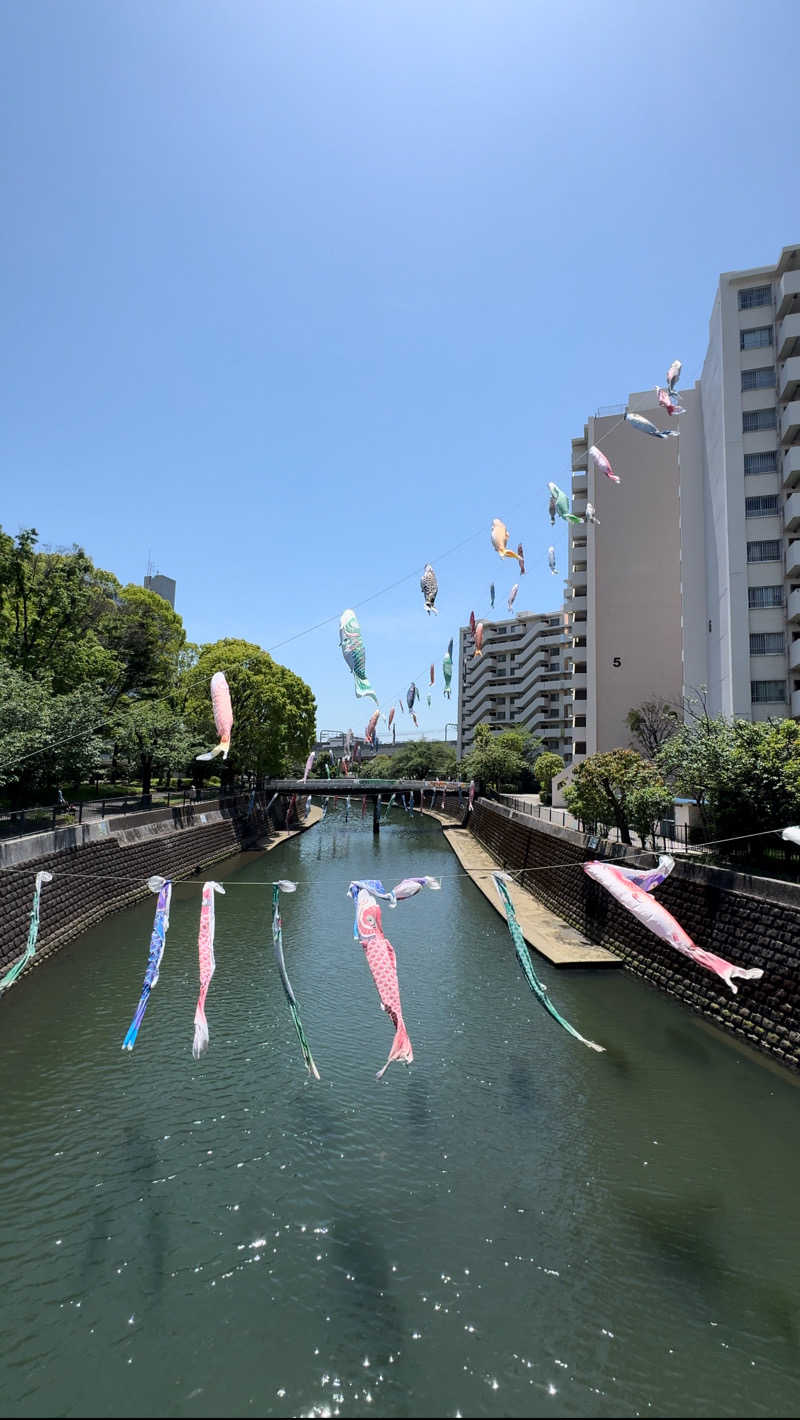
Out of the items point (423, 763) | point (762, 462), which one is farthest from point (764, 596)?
point (423, 763)

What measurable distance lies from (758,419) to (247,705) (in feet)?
110

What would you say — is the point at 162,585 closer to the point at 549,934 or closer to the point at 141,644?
the point at 141,644

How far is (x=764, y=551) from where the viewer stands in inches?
1149

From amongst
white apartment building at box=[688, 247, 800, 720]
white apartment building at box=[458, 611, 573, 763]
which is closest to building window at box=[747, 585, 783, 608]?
white apartment building at box=[688, 247, 800, 720]

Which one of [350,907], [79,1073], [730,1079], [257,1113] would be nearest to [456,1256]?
[257,1113]

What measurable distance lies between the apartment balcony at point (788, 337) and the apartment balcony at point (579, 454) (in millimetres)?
18131

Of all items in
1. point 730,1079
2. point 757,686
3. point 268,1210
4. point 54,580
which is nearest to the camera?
point 268,1210

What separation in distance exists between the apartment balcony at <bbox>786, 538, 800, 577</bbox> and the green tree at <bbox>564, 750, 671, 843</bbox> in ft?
39.2

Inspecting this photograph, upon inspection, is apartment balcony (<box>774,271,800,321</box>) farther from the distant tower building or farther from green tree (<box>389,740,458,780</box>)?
the distant tower building

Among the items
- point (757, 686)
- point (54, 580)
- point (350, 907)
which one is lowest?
point (350, 907)

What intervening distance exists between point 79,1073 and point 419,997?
804 cm

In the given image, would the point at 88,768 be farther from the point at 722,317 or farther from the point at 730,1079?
the point at 722,317

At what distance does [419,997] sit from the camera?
1684 cm

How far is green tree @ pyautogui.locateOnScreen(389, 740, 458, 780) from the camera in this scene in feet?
280
